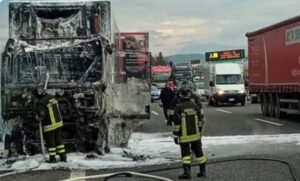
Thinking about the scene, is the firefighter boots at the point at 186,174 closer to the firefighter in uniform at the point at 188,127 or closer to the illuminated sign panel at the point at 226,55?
the firefighter in uniform at the point at 188,127

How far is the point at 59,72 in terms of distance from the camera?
12.9 m

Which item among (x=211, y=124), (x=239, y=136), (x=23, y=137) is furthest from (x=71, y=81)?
(x=211, y=124)

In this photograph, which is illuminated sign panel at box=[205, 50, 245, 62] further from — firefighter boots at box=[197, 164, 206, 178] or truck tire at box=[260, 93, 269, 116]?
firefighter boots at box=[197, 164, 206, 178]

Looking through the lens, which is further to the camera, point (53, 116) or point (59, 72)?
point (59, 72)

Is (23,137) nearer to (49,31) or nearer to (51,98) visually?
(51,98)

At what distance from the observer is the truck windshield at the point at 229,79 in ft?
124

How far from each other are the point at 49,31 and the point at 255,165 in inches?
216

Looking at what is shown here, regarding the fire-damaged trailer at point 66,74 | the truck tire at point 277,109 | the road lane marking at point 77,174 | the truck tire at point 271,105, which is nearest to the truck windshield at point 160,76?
the truck tire at point 271,105

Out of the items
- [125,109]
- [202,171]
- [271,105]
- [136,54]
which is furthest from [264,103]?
[202,171]

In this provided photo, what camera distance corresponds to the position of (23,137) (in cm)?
1268

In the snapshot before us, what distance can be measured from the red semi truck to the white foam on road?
17.5ft

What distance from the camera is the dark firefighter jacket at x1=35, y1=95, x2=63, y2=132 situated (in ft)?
39.4

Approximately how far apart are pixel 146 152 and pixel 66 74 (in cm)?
263

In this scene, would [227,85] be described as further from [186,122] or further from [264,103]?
[186,122]
